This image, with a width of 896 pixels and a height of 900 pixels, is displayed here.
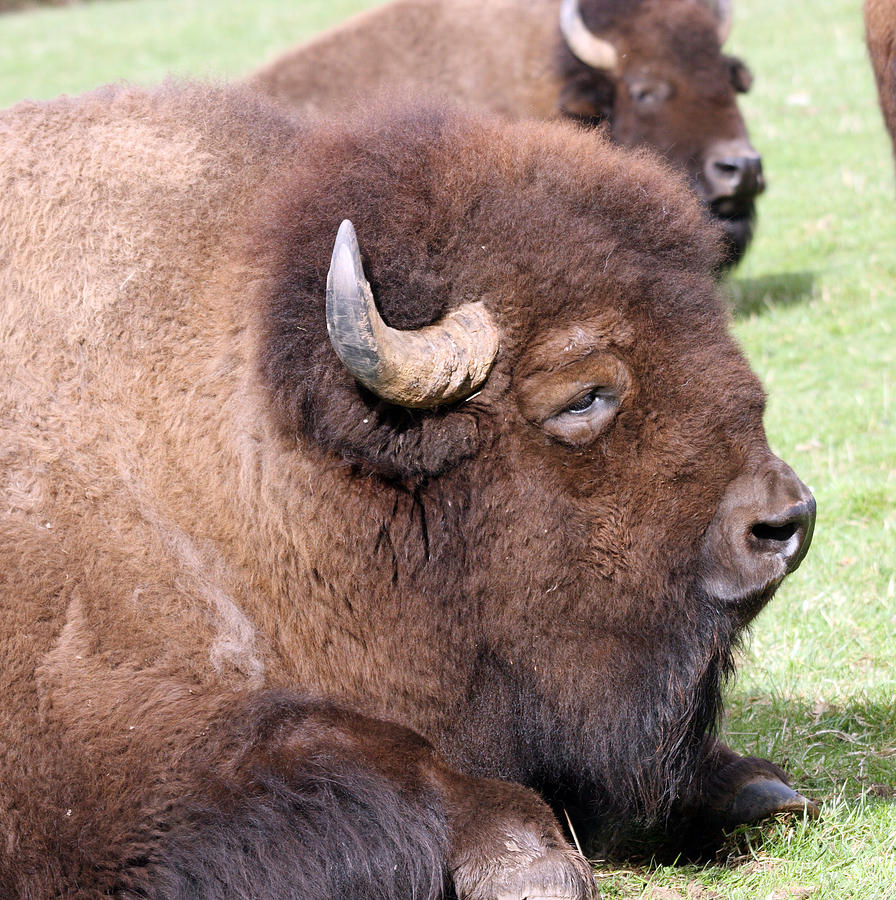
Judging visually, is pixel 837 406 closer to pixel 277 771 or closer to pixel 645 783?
pixel 645 783

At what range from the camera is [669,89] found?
34.2 feet

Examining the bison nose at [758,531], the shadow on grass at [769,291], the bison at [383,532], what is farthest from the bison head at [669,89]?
the bison nose at [758,531]

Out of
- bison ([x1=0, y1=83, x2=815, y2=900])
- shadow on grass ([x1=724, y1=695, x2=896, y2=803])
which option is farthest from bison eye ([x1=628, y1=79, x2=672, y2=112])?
bison ([x1=0, y1=83, x2=815, y2=900])

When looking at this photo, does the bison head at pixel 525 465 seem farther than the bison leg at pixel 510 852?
Yes

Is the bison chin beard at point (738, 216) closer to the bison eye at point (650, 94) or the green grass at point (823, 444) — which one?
the green grass at point (823, 444)

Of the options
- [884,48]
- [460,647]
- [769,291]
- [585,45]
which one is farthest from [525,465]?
[769,291]

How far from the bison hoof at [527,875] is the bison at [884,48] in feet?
14.9

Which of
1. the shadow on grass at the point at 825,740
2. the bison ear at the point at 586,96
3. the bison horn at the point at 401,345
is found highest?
the bison ear at the point at 586,96

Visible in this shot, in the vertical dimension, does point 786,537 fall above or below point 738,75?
below

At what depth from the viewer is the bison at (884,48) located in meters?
6.07

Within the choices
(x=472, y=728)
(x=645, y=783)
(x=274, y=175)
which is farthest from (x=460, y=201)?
(x=645, y=783)

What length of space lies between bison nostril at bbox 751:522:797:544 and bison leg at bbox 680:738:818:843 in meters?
0.72

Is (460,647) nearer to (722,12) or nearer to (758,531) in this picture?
(758,531)

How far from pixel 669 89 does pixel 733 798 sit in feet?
25.9
